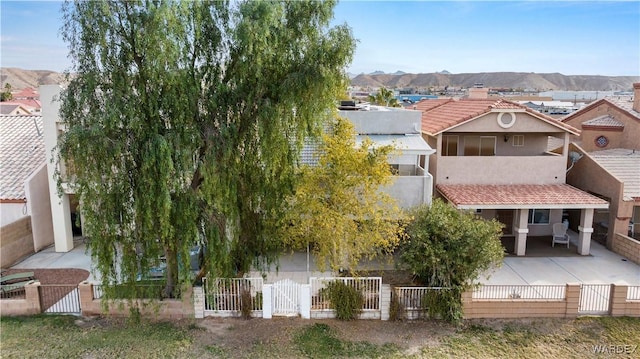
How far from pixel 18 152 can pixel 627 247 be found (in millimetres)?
31025

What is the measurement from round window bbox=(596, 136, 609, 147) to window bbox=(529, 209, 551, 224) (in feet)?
27.4

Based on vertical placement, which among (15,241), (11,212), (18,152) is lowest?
(15,241)

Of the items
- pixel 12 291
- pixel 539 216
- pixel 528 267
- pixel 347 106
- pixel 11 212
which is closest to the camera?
pixel 12 291

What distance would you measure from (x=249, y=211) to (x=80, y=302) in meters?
6.50

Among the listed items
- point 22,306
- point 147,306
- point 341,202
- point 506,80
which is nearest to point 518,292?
point 341,202

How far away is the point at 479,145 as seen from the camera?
23.3 m

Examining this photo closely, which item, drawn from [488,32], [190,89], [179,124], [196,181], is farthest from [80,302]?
[488,32]

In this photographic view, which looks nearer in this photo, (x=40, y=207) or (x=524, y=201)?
(x=524, y=201)

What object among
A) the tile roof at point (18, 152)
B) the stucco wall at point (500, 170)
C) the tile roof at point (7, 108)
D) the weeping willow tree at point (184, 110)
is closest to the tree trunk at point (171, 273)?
the weeping willow tree at point (184, 110)

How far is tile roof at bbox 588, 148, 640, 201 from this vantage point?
67.9ft

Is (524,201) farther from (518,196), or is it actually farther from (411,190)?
(411,190)

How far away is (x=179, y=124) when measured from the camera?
12.6 meters

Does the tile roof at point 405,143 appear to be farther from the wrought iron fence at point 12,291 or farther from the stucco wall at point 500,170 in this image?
the wrought iron fence at point 12,291

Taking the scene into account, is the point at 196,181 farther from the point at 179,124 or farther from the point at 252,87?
the point at 252,87
